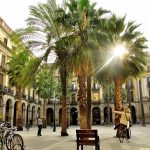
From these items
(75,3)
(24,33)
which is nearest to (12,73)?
(24,33)

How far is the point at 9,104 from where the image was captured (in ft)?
129

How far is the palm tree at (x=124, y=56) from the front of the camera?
16875 millimetres

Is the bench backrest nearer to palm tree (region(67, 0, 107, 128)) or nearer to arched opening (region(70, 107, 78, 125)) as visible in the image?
palm tree (region(67, 0, 107, 128))

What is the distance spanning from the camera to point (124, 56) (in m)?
17.0

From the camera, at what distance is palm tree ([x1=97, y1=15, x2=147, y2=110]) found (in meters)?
16.9

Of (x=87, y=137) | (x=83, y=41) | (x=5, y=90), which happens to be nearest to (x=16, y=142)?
(x=87, y=137)

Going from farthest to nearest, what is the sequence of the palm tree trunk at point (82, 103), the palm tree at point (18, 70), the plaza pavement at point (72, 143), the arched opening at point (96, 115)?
the arched opening at point (96, 115) < the palm tree at point (18, 70) < the palm tree trunk at point (82, 103) < the plaza pavement at point (72, 143)

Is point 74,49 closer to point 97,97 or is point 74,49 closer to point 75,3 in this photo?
point 75,3

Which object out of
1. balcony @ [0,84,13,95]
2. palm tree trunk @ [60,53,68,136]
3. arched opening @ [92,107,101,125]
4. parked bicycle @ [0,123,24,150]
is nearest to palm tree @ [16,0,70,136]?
palm tree trunk @ [60,53,68,136]

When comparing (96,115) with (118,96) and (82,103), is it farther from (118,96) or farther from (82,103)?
(82,103)

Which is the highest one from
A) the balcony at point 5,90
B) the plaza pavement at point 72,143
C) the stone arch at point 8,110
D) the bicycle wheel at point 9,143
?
the balcony at point 5,90

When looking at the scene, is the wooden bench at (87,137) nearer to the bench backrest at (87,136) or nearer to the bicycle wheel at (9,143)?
the bench backrest at (87,136)

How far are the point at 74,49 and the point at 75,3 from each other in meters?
3.98

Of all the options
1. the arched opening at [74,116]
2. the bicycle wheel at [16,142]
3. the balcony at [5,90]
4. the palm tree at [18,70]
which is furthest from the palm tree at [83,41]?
the arched opening at [74,116]
